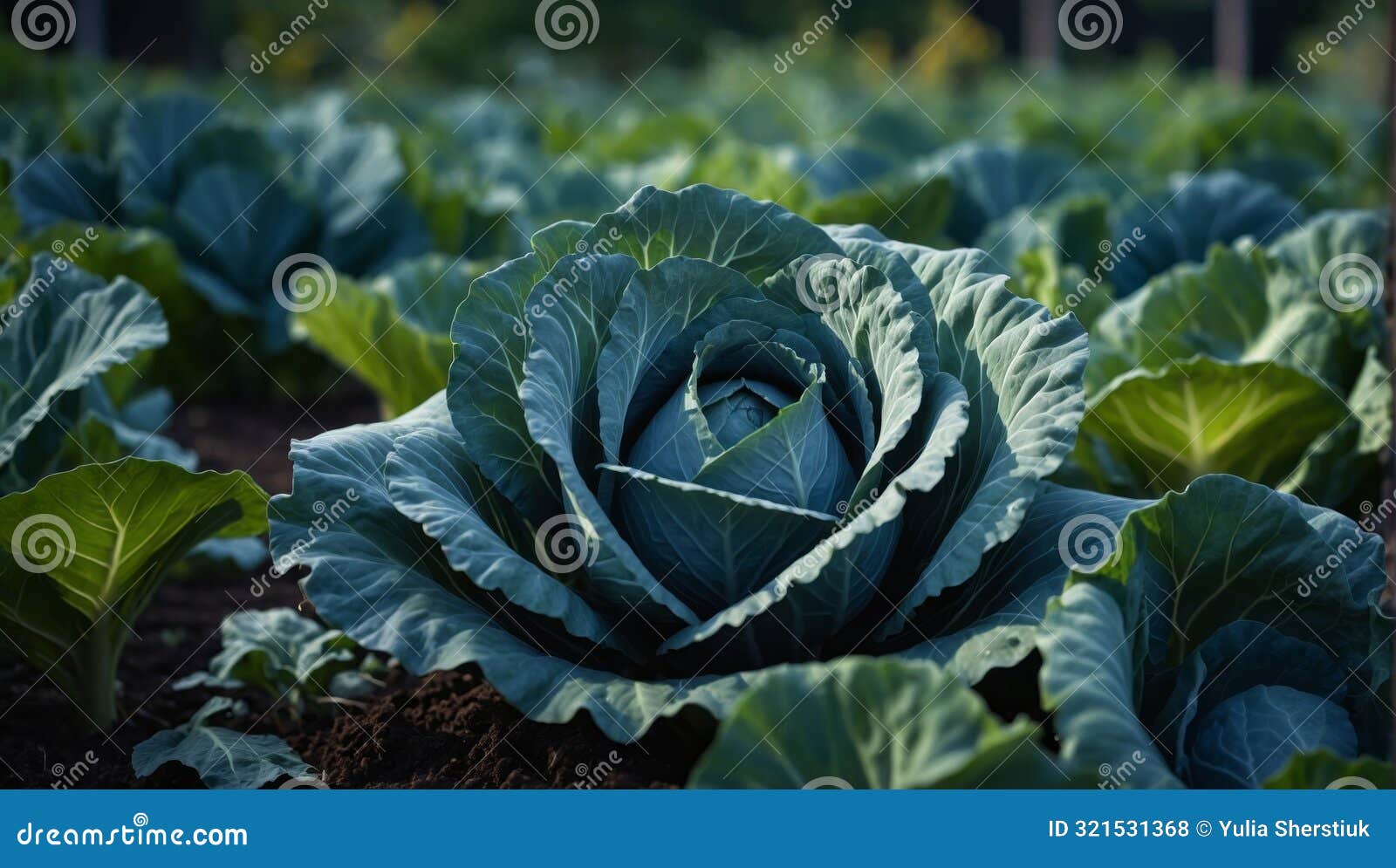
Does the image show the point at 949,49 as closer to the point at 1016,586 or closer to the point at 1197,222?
the point at 1197,222

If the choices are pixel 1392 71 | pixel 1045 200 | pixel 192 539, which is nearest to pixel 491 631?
pixel 192 539

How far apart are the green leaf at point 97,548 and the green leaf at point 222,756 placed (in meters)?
0.30

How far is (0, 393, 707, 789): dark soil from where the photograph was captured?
2.40 meters

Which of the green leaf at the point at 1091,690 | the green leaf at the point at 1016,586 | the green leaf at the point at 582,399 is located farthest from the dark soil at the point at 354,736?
the green leaf at the point at 1091,690

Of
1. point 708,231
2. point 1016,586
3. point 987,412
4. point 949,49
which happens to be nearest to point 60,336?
point 708,231

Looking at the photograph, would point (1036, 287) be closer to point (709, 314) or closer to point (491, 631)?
point (709, 314)

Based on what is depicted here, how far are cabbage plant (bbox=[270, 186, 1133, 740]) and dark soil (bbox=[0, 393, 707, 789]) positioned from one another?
18cm

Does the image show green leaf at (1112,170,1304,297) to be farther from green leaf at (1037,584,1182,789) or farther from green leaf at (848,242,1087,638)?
green leaf at (1037,584,1182,789)

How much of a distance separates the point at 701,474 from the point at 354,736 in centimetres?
107

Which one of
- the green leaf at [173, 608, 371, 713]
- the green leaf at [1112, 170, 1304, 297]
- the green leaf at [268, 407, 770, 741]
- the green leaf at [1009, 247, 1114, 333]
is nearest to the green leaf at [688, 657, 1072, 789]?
the green leaf at [268, 407, 770, 741]

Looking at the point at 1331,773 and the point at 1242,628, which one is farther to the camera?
the point at 1242,628

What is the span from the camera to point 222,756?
2664mm

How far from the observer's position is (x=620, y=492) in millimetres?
2447

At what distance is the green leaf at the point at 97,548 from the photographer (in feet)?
Answer: 8.36
